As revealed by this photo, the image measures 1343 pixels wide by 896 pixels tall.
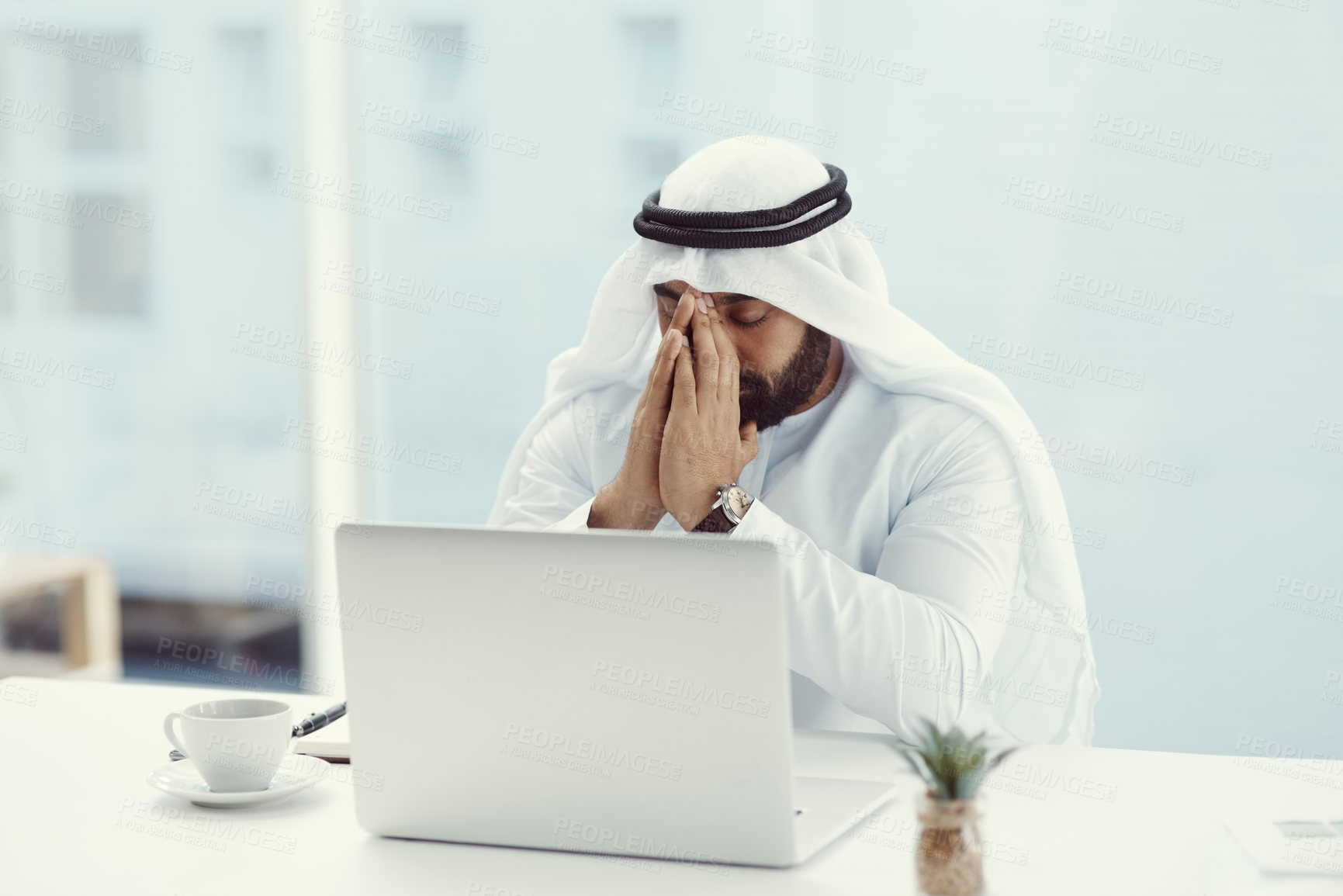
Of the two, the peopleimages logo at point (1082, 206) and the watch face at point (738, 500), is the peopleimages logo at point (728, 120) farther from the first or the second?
the watch face at point (738, 500)

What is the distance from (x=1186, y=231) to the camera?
2.72 m

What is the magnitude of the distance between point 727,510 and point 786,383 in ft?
0.86

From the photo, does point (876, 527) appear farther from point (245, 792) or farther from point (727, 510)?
point (245, 792)

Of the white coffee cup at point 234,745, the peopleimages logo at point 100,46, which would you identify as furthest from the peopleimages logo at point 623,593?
the peopleimages logo at point 100,46

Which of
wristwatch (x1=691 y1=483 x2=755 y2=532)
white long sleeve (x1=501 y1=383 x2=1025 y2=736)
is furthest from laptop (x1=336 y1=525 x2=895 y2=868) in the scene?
wristwatch (x1=691 y1=483 x2=755 y2=532)

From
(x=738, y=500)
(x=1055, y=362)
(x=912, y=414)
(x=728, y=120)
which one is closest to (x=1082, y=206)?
(x=1055, y=362)

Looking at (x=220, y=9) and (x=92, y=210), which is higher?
(x=220, y=9)

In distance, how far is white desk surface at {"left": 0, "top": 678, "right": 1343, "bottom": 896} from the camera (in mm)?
977

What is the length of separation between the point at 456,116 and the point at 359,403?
32.3 inches

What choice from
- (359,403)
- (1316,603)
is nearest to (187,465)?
(359,403)

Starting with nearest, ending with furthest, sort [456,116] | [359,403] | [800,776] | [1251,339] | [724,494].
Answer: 1. [800,776]
2. [724,494]
3. [1251,339]
4. [456,116]
5. [359,403]

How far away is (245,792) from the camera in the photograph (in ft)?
3.83

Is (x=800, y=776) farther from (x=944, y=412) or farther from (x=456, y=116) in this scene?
(x=456, y=116)

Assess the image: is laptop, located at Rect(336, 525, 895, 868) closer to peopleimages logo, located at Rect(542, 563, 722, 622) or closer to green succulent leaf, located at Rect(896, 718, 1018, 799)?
peopleimages logo, located at Rect(542, 563, 722, 622)
